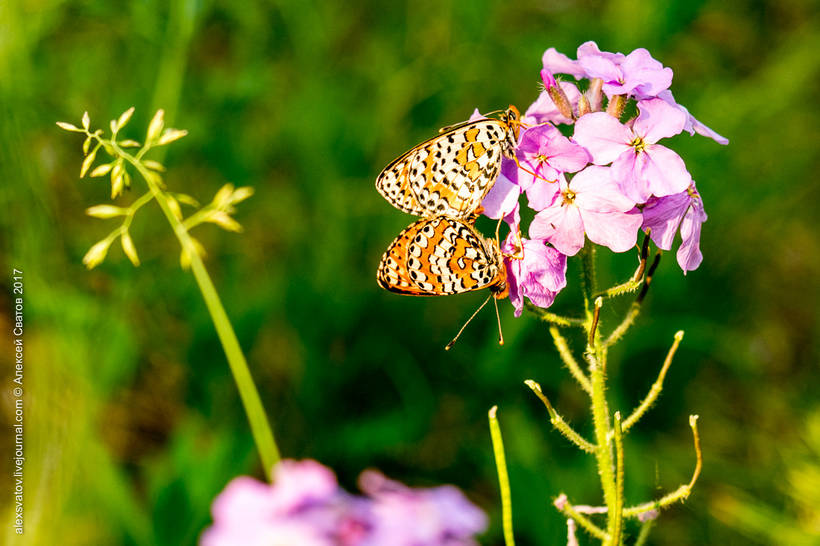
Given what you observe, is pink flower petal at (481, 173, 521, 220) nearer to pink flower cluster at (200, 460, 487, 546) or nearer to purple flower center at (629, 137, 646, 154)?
purple flower center at (629, 137, 646, 154)

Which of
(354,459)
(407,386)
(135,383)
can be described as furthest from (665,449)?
(135,383)

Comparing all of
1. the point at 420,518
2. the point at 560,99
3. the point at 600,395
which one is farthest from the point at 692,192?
the point at 420,518

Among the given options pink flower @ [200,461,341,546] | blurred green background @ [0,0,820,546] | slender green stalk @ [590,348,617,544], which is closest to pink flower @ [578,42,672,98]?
slender green stalk @ [590,348,617,544]

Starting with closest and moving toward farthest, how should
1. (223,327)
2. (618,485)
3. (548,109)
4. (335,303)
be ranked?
(618,485)
(548,109)
(223,327)
(335,303)

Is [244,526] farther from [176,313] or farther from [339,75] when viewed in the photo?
[339,75]

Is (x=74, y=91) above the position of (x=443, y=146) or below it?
above

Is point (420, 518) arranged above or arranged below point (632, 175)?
below

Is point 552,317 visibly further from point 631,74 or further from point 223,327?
point 223,327
